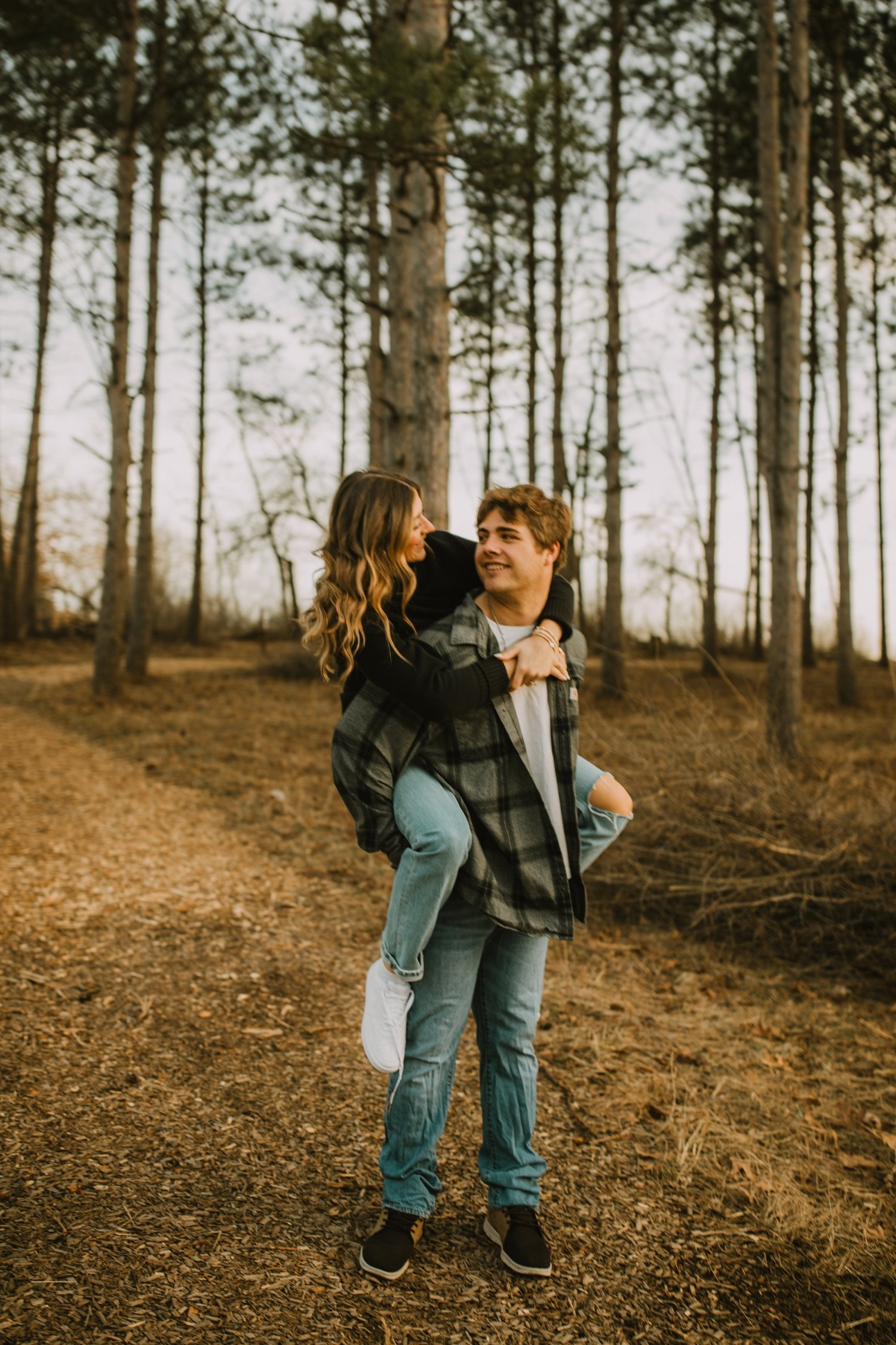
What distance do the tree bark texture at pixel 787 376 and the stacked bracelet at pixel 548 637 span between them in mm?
6986

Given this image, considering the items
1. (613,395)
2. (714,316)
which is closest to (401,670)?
(613,395)

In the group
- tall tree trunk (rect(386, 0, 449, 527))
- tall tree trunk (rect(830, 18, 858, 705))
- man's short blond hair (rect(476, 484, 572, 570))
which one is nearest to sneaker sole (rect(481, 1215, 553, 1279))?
man's short blond hair (rect(476, 484, 572, 570))

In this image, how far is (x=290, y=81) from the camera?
7.98 m

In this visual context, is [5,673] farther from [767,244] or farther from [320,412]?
[767,244]

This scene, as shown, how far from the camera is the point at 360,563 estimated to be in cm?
211

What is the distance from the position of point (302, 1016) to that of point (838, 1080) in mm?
2078

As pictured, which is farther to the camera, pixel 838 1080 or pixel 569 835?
pixel 838 1080

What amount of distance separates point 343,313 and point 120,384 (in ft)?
21.2

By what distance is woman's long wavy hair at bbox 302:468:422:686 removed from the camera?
2086 millimetres

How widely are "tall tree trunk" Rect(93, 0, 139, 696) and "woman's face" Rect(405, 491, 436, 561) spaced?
9209mm

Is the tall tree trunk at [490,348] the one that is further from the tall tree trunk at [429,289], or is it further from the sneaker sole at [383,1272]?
the sneaker sole at [383,1272]

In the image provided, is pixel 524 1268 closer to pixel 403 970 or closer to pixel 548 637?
pixel 403 970

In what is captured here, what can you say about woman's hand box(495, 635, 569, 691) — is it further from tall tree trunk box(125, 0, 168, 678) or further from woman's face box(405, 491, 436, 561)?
tall tree trunk box(125, 0, 168, 678)

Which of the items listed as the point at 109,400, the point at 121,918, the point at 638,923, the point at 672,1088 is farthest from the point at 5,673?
the point at 672,1088
